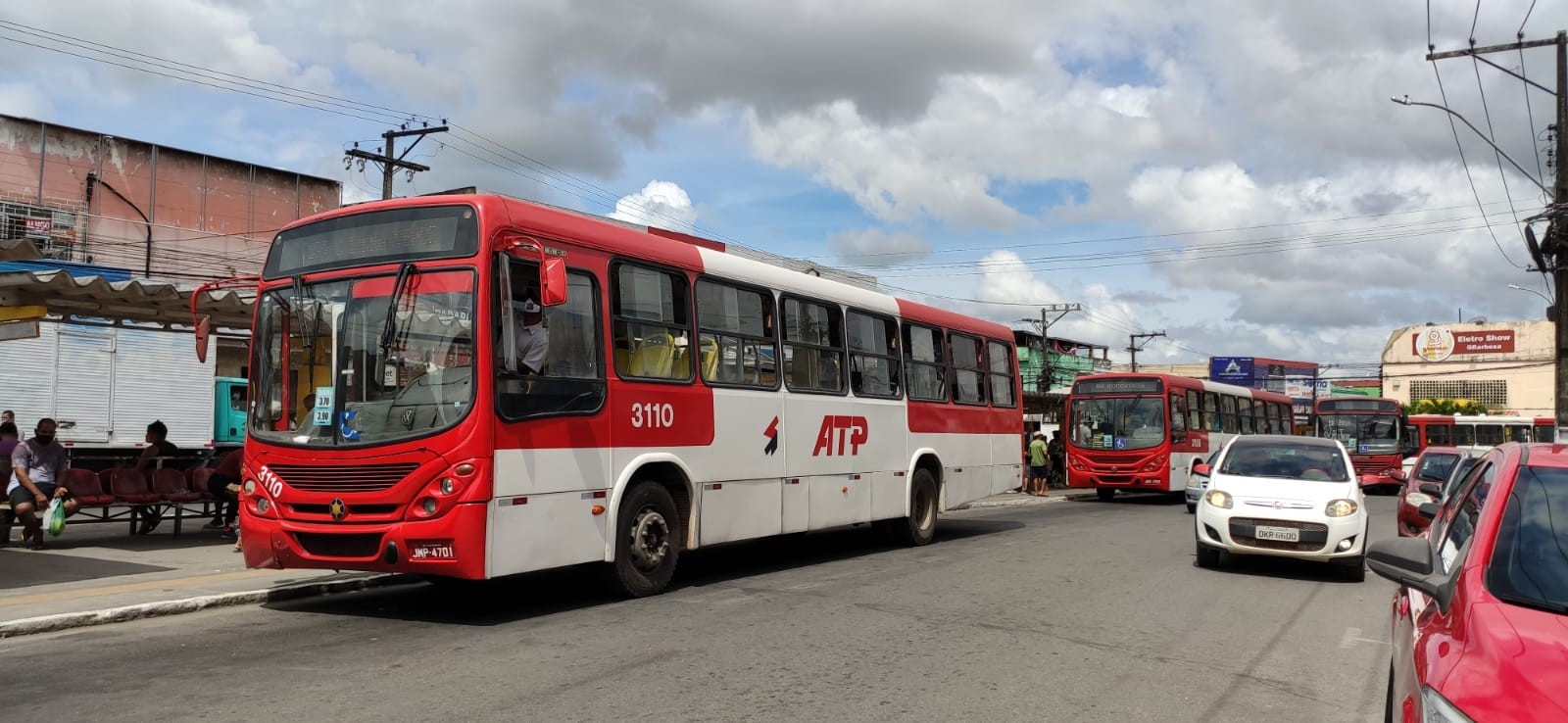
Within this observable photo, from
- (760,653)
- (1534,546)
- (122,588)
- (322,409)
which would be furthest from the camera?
(122,588)

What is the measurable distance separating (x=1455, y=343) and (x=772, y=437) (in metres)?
79.0

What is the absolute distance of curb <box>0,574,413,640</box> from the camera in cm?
778

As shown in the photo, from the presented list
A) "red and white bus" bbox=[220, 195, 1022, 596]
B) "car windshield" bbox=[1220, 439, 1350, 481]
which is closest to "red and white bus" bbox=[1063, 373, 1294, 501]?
"car windshield" bbox=[1220, 439, 1350, 481]

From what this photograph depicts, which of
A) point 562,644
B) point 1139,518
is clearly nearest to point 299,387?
point 562,644

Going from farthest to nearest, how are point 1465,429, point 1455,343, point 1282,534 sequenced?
point 1455,343
point 1465,429
point 1282,534

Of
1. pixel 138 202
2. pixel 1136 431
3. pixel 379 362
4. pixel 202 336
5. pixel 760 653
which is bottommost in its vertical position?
pixel 760 653

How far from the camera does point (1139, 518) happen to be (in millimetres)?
20922

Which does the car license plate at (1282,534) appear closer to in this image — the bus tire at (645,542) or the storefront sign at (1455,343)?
the bus tire at (645,542)

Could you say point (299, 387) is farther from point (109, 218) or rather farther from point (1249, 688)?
point (109, 218)

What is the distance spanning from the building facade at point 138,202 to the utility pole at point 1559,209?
112 feet

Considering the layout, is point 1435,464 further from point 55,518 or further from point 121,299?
point 55,518

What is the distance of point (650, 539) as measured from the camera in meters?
9.70

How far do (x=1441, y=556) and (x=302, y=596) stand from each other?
8.66m

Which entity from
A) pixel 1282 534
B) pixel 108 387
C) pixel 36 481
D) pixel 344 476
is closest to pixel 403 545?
pixel 344 476
